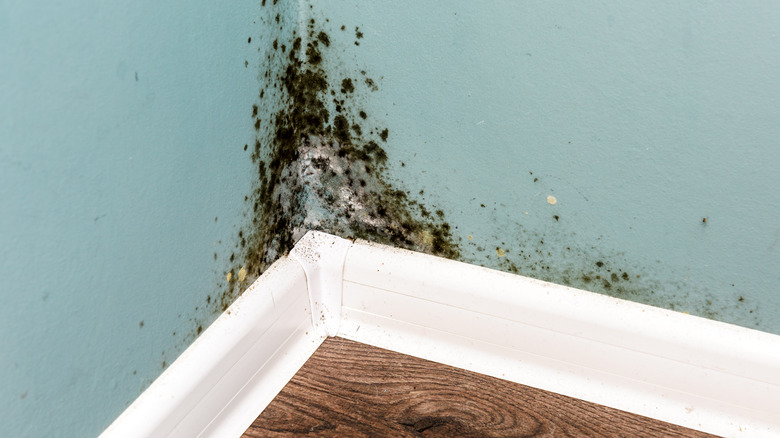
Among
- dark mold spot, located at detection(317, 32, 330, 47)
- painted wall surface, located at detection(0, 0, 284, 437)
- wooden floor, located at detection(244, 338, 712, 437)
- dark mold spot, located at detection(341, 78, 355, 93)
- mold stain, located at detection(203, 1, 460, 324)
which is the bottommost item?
painted wall surface, located at detection(0, 0, 284, 437)

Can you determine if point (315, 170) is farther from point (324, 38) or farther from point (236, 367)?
point (236, 367)

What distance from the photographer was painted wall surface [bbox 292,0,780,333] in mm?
832

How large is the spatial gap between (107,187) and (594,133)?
26.4 inches

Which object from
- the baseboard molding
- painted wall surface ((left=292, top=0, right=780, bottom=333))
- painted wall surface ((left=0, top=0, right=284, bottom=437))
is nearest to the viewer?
painted wall surface ((left=0, top=0, right=284, bottom=437))

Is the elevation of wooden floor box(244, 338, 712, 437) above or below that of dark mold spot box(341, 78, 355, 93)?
below

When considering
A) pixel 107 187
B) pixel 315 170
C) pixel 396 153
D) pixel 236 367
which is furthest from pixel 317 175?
pixel 107 187

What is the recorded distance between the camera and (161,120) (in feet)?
2.47

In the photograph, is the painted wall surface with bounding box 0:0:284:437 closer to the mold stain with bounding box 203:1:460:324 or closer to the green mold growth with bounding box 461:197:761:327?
the mold stain with bounding box 203:1:460:324

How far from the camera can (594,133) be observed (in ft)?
3.01

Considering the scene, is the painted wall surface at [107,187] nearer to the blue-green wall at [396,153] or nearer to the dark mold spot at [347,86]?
the blue-green wall at [396,153]

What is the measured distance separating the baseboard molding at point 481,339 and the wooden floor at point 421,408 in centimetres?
2

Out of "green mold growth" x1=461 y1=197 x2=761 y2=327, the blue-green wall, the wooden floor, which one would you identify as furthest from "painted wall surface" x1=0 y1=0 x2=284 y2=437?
"green mold growth" x1=461 y1=197 x2=761 y2=327

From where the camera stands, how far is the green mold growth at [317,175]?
3.33ft

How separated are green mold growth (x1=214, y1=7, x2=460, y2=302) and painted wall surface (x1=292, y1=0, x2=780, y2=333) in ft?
0.10
